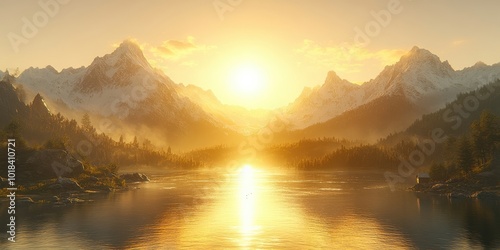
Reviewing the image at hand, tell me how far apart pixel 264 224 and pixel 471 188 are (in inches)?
4027

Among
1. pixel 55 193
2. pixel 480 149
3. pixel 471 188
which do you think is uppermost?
pixel 480 149

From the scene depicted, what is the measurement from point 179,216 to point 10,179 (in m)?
91.7

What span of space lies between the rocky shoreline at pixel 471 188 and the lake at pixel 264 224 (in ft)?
28.4

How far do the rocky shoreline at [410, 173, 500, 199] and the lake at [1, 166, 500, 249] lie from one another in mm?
8649

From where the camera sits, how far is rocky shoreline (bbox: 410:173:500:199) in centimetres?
16700

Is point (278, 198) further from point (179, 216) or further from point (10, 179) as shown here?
point (10, 179)

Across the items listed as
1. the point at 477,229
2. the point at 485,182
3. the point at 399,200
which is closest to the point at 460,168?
the point at 485,182

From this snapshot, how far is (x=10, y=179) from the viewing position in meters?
180

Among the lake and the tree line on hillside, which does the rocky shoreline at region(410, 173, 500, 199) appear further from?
the lake

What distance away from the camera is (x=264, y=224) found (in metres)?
121

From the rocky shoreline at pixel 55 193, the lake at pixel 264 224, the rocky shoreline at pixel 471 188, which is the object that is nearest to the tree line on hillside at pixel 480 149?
the rocky shoreline at pixel 471 188

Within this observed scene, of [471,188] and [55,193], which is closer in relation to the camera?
[471,188]

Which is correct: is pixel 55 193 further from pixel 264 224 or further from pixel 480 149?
pixel 480 149

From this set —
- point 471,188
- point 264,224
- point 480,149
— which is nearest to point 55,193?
point 264,224
